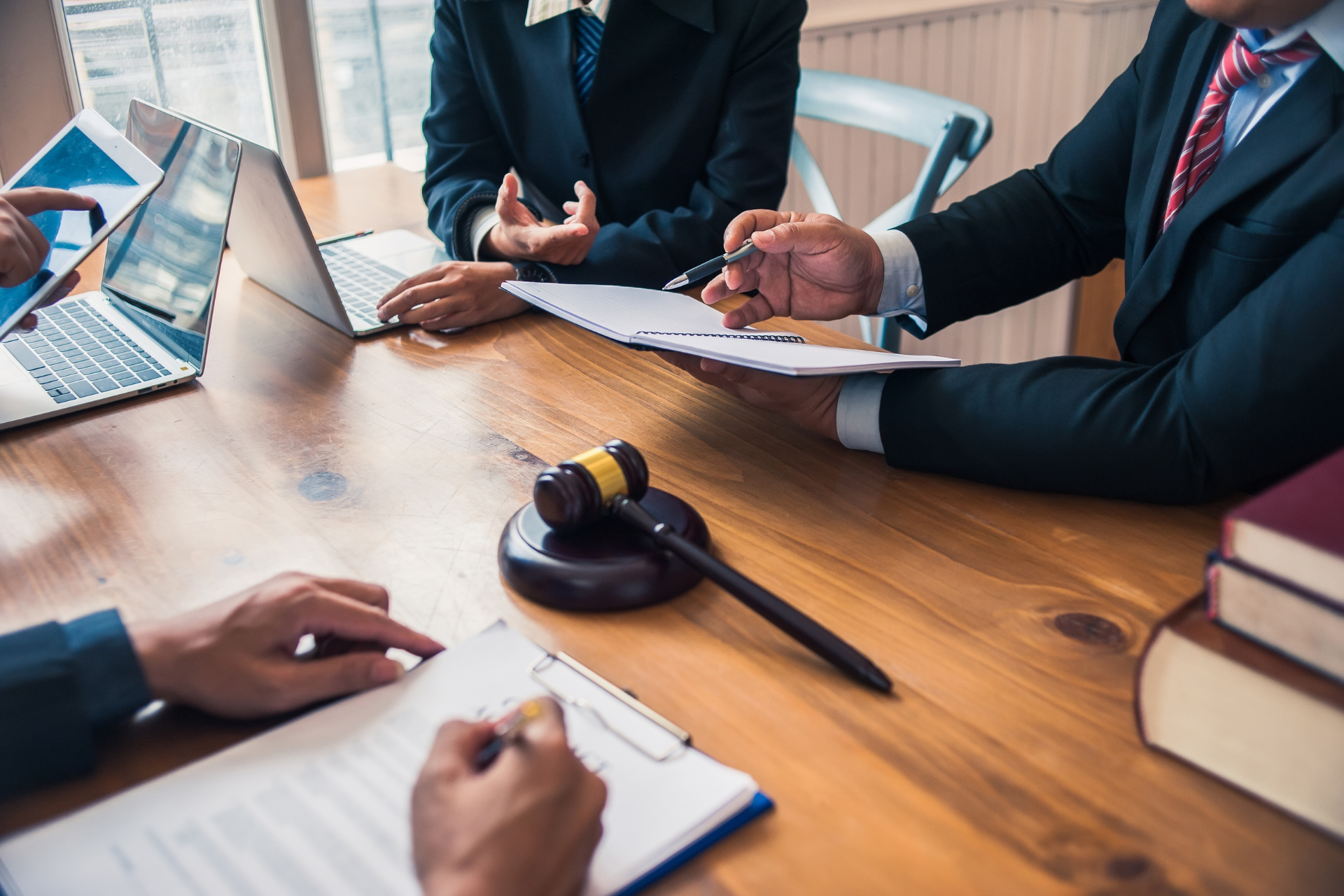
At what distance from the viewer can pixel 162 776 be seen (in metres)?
0.54

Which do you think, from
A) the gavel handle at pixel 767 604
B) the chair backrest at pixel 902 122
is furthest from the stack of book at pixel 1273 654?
the chair backrest at pixel 902 122

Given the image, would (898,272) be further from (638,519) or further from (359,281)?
(359,281)

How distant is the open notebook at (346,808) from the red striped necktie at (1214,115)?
0.72 m

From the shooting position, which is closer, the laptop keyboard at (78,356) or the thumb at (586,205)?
the laptop keyboard at (78,356)

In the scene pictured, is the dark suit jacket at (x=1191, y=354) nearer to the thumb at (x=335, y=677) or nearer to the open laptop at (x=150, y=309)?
the thumb at (x=335, y=677)

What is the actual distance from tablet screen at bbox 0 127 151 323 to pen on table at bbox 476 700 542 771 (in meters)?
0.73

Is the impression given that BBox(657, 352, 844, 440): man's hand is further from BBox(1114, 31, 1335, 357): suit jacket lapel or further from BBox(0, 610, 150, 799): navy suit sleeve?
BBox(0, 610, 150, 799): navy suit sleeve

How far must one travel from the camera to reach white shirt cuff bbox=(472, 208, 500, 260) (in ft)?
4.50

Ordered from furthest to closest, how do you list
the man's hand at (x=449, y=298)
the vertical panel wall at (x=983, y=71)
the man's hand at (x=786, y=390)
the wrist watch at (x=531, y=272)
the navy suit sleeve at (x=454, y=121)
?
1. the vertical panel wall at (x=983, y=71)
2. the navy suit sleeve at (x=454, y=121)
3. the wrist watch at (x=531, y=272)
4. the man's hand at (x=449, y=298)
5. the man's hand at (x=786, y=390)

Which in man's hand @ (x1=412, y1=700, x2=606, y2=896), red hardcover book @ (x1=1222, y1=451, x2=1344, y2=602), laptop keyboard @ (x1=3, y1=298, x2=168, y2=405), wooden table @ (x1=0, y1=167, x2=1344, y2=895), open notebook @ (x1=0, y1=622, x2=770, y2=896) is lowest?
wooden table @ (x1=0, y1=167, x2=1344, y2=895)

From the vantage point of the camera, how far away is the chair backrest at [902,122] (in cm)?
160

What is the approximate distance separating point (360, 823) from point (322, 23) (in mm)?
1972

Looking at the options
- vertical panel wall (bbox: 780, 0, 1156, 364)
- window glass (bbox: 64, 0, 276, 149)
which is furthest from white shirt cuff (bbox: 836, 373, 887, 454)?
vertical panel wall (bbox: 780, 0, 1156, 364)

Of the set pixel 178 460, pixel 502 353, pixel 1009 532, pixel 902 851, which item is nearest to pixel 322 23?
pixel 502 353
